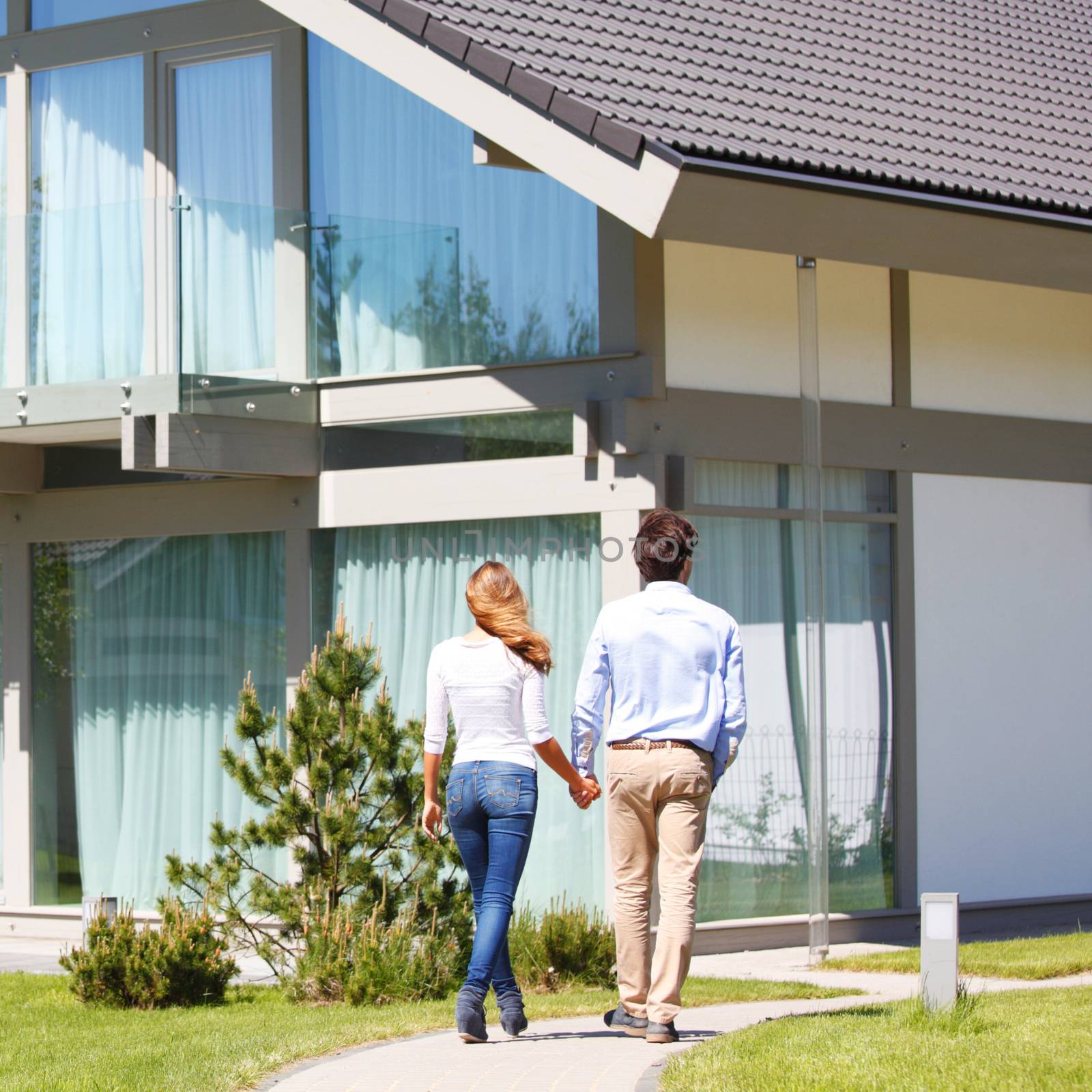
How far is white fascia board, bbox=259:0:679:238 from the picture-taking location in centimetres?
945

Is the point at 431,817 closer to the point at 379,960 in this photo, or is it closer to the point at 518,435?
the point at 379,960

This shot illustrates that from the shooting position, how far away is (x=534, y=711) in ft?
23.3

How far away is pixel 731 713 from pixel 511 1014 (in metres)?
1.46

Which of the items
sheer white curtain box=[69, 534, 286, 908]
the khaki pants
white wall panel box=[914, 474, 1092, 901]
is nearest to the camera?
the khaki pants

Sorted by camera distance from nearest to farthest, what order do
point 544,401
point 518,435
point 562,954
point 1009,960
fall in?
point 562,954 → point 1009,960 → point 544,401 → point 518,435

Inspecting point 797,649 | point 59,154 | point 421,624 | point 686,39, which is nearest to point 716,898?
point 797,649

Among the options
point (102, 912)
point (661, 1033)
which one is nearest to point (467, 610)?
point (102, 912)

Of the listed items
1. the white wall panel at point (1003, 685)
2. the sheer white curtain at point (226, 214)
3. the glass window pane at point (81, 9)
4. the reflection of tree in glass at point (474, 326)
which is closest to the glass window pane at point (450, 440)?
the reflection of tree in glass at point (474, 326)

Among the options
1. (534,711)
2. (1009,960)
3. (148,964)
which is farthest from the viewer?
(1009,960)

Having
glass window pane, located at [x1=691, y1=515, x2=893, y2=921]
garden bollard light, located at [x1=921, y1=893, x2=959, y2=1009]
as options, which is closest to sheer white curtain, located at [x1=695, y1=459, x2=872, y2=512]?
glass window pane, located at [x1=691, y1=515, x2=893, y2=921]

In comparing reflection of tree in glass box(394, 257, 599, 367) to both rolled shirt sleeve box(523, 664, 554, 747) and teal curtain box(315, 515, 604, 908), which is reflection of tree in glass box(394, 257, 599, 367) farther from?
rolled shirt sleeve box(523, 664, 554, 747)

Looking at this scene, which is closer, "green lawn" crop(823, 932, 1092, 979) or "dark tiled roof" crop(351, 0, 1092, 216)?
"green lawn" crop(823, 932, 1092, 979)

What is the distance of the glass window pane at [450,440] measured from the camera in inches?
435

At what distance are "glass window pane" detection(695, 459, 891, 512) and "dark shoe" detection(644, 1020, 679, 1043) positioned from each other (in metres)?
4.60
